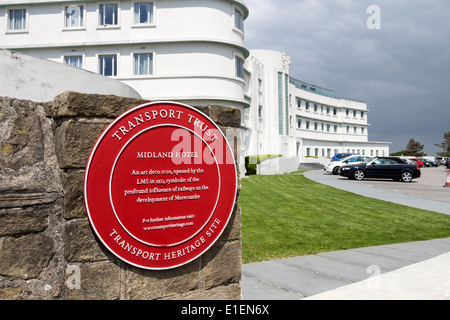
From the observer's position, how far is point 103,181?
2982 millimetres

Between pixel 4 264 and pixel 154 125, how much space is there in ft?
5.11

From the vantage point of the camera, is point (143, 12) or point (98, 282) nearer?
point (98, 282)

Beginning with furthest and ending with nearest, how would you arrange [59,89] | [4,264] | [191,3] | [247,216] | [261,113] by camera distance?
[261,113]
[191,3]
[247,216]
[59,89]
[4,264]

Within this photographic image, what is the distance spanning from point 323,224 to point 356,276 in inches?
182

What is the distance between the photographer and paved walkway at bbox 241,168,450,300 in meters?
4.30

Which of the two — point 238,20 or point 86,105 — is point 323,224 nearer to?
point 86,105

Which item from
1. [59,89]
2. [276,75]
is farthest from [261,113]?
[59,89]

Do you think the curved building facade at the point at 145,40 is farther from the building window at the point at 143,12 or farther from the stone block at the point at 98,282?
the stone block at the point at 98,282

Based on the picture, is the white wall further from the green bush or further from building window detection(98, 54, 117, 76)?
the green bush

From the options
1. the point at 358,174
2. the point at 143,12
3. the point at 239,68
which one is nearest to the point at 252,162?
the point at 239,68

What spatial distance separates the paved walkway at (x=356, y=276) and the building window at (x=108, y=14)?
24175mm

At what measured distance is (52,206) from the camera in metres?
2.93

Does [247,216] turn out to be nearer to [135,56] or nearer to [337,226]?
[337,226]

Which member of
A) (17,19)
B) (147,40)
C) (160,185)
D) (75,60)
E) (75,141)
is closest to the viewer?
(75,141)
